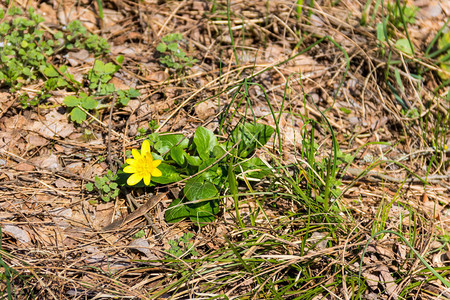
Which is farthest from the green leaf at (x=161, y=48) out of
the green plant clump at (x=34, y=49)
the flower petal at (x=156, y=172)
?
the flower petal at (x=156, y=172)

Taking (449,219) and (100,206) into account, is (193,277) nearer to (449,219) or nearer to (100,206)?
(100,206)

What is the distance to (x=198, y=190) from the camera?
2.22 m

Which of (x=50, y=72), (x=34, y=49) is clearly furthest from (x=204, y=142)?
(x=34, y=49)

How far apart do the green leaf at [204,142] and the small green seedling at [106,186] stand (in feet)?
1.68

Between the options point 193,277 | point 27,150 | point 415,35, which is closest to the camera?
point 193,277

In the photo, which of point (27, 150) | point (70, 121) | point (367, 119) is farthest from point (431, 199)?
point (27, 150)

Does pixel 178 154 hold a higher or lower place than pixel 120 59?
lower

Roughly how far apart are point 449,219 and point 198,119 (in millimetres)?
1745

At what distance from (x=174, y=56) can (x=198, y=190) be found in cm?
127

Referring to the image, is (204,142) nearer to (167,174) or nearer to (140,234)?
(167,174)

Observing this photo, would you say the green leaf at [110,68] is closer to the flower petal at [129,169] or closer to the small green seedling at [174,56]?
the small green seedling at [174,56]

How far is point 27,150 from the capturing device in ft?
8.36

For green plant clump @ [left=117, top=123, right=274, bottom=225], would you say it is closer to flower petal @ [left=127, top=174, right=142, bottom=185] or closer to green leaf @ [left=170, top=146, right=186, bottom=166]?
green leaf @ [left=170, top=146, right=186, bottom=166]

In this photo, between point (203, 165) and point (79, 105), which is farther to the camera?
point (79, 105)
